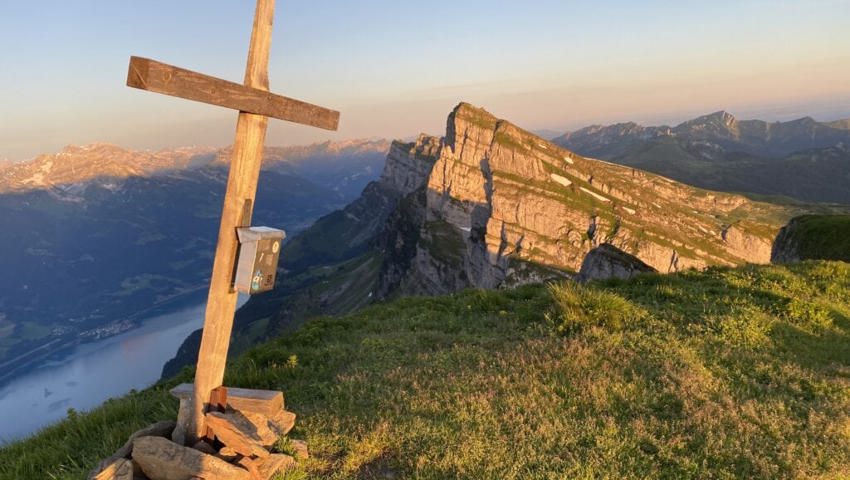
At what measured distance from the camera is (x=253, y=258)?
6523 millimetres

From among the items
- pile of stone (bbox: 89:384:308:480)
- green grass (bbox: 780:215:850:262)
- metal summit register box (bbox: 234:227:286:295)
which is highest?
green grass (bbox: 780:215:850:262)

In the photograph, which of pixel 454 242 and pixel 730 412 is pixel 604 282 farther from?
pixel 454 242

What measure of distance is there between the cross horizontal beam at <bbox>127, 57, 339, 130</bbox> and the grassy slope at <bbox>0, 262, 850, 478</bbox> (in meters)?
5.40

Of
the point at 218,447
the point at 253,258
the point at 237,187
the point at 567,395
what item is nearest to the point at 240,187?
the point at 237,187

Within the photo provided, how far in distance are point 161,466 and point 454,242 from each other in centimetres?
18259

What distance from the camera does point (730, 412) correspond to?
8.20 metres

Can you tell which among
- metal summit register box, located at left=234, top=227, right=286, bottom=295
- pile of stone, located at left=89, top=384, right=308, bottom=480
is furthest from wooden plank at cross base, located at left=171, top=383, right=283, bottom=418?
metal summit register box, located at left=234, top=227, right=286, bottom=295

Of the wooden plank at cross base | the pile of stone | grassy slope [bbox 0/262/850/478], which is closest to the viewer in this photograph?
the pile of stone

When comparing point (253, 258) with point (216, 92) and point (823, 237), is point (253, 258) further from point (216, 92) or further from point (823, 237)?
point (823, 237)

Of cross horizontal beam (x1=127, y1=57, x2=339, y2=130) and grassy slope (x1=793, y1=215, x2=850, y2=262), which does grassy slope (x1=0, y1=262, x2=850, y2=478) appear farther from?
grassy slope (x1=793, y1=215, x2=850, y2=262)

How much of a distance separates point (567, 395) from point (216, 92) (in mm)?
8013

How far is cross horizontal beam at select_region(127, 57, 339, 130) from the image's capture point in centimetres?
511

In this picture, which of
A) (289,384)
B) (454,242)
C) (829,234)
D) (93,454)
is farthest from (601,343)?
(454,242)

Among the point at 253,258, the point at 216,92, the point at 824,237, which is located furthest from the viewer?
the point at 824,237
